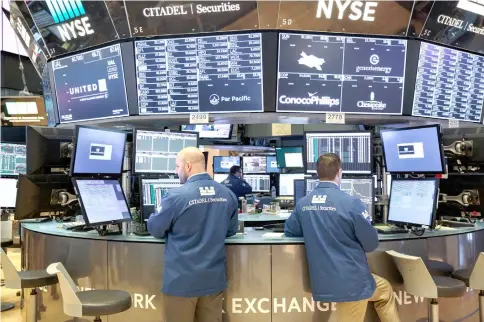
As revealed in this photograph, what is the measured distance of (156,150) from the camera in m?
3.79

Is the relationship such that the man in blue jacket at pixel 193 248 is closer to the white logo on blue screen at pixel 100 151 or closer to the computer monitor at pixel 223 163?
the white logo on blue screen at pixel 100 151

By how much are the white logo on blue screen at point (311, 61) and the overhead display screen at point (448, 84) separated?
2.93ft

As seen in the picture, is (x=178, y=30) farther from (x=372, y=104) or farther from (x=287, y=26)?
(x=372, y=104)

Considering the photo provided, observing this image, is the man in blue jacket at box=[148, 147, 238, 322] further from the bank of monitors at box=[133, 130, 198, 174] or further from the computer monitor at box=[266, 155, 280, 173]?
the computer monitor at box=[266, 155, 280, 173]

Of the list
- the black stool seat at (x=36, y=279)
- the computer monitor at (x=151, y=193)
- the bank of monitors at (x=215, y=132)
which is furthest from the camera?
the bank of monitors at (x=215, y=132)

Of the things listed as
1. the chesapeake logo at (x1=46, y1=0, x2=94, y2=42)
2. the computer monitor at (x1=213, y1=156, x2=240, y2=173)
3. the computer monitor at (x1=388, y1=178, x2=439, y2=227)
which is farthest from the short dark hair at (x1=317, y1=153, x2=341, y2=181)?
the computer monitor at (x1=213, y1=156, x2=240, y2=173)

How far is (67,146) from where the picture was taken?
3.76 meters

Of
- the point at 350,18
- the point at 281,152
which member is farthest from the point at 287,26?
the point at 281,152

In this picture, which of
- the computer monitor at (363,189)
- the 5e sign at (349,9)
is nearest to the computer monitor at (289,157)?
the computer monitor at (363,189)

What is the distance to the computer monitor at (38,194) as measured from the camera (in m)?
3.64

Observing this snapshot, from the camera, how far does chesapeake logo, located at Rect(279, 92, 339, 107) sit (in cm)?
399

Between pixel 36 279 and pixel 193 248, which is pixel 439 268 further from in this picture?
pixel 36 279

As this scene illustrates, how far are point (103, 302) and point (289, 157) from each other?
6.14m

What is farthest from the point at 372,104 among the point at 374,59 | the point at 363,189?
the point at 363,189
